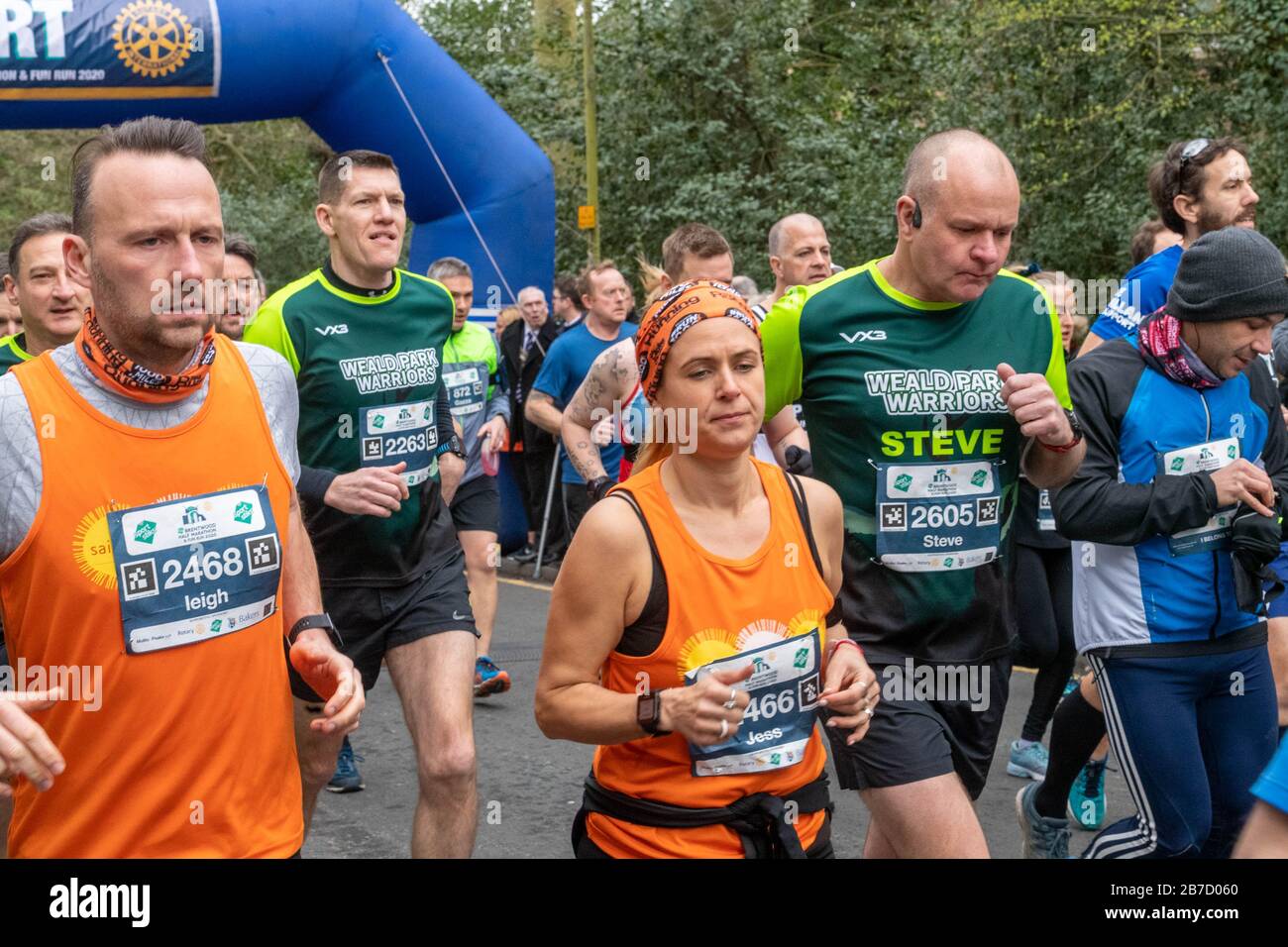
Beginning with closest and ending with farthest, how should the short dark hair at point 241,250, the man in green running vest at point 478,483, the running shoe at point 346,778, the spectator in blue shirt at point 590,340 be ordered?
the running shoe at point 346,778 → the short dark hair at point 241,250 → the man in green running vest at point 478,483 → the spectator in blue shirt at point 590,340

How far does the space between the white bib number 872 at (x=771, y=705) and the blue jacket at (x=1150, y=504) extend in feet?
4.55

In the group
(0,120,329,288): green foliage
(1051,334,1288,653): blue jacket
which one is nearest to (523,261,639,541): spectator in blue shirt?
(1051,334,1288,653): blue jacket

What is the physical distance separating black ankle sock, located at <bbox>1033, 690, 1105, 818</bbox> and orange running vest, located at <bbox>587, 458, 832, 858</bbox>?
1.91 meters

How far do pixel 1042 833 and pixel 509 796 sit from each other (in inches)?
90.7

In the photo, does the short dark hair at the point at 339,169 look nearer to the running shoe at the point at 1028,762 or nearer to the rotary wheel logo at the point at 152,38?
the running shoe at the point at 1028,762

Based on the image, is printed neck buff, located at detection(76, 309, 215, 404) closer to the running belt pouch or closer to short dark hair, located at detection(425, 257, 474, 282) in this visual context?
the running belt pouch

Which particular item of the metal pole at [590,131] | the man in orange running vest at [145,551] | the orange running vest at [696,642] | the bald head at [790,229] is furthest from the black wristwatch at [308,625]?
the metal pole at [590,131]

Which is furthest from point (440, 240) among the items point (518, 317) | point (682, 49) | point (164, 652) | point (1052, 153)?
point (164, 652)

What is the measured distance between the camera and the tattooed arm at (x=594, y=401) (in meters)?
6.36

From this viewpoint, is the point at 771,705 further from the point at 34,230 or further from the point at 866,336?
the point at 34,230

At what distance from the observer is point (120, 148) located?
8.87 feet

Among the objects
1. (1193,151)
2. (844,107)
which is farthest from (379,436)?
(844,107)
